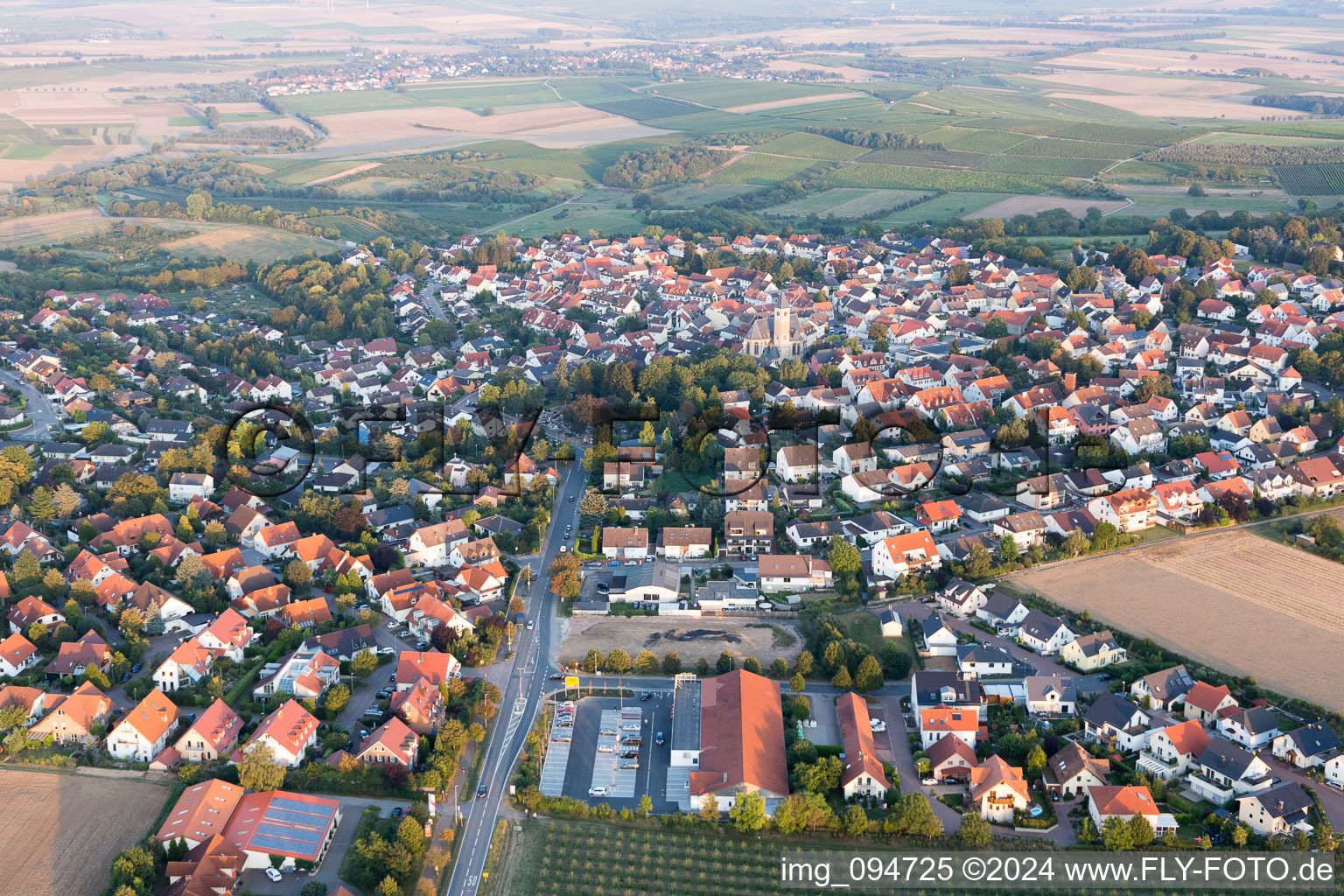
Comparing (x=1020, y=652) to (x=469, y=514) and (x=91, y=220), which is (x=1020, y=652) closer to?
(x=469, y=514)

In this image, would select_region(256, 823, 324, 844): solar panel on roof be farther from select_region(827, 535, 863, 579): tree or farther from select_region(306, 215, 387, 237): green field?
select_region(306, 215, 387, 237): green field

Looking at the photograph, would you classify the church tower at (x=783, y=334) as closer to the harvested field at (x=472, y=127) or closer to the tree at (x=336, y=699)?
the tree at (x=336, y=699)

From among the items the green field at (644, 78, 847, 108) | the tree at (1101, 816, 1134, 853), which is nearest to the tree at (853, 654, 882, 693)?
the tree at (1101, 816, 1134, 853)

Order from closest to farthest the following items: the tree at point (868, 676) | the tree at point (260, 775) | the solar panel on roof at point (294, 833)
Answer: the solar panel on roof at point (294, 833) < the tree at point (260, 775) < the tree at point (868, 676)

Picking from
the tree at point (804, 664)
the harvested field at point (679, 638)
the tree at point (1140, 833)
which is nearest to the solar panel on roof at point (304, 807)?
the harvested field at point (679, 638)

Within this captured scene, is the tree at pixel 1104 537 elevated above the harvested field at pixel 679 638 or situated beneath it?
elevated above

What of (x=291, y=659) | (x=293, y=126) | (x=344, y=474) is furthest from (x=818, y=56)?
(x=291, y=659)

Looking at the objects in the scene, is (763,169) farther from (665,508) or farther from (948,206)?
(665,508)
